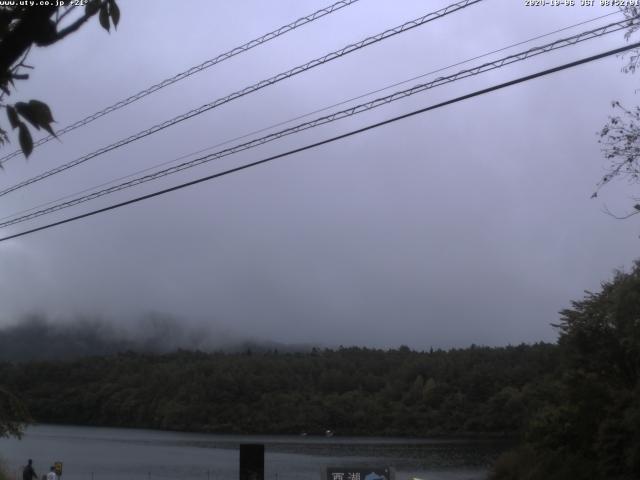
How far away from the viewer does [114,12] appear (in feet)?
12.3

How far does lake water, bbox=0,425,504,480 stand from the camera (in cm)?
4869

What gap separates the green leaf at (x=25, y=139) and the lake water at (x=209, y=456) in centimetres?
3553

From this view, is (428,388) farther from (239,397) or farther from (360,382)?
(239,397)

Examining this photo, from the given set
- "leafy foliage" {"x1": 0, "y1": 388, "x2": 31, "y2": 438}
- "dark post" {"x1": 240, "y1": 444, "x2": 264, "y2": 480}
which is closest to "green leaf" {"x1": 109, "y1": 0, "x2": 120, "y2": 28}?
"dark post" {"x1": 240, "y1": 444, "x2": 264, "y2": 480}

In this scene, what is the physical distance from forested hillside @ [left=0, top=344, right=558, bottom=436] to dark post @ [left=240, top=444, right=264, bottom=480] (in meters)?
63.9

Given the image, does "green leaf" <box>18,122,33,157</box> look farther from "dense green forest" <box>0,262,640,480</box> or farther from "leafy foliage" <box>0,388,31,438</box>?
"dense green forest" <box>0,262,640,480</box>

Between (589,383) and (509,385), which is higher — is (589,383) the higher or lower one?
the lower one

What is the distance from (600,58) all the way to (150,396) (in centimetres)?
10637

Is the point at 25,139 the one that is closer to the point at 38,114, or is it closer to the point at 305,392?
the point at 38,114

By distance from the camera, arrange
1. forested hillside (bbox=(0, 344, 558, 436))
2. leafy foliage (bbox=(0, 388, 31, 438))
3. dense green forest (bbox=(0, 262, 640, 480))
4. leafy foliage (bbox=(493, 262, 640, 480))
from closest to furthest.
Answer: leafy foliage (bbox=(0, 388, 31, 438)) → leafy foliage (bbox=(493, 262, 640, 480)) → dense green forest (bbox=(0, 262, 640, 480)) → forested hillside (bbox=(0, 344, 558, 436))

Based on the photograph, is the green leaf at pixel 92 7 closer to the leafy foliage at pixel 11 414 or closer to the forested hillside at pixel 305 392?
the leafy foliage at pixel 11 414

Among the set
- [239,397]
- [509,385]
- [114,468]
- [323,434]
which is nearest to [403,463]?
[114,468]

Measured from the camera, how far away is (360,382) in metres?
106

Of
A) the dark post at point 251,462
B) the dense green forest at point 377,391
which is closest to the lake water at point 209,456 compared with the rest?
the dense green forest at point 377,391
